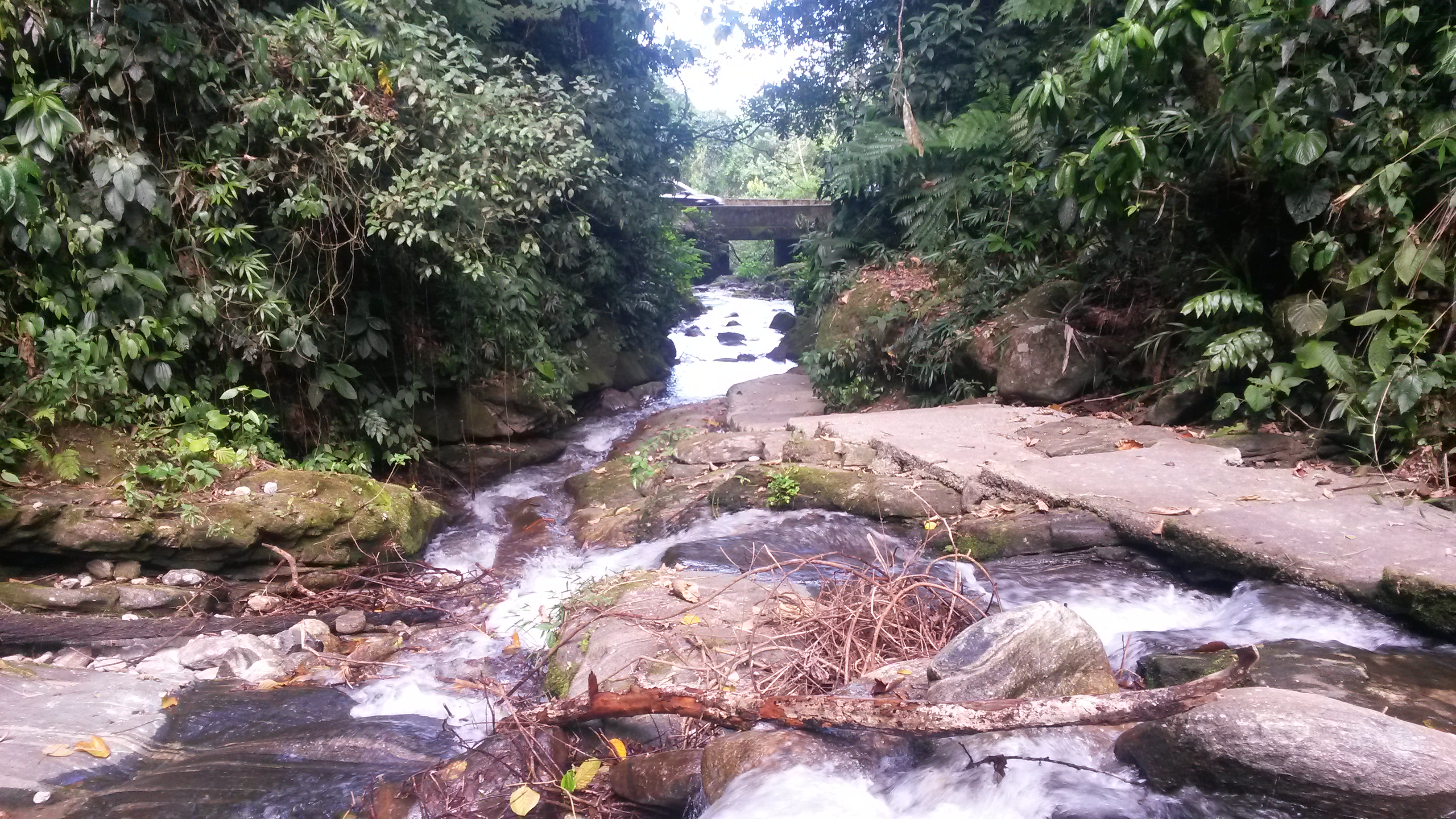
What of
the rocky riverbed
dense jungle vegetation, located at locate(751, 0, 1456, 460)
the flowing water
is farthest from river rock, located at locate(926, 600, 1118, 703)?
dense jungle vegetation, located at locate(751, 0, 1456, 460)

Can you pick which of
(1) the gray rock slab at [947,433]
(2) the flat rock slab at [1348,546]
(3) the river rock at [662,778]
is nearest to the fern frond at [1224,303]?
(1) the gray rock slab at [947,433]

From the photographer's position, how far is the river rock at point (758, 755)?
2598 mm

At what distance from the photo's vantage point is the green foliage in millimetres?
5449

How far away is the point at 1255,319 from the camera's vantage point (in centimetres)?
540

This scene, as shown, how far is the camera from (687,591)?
397 centimetres

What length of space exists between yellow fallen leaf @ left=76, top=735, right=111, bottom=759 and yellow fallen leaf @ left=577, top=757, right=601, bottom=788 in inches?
72.6

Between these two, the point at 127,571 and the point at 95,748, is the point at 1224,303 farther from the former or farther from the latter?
the point at 127,571

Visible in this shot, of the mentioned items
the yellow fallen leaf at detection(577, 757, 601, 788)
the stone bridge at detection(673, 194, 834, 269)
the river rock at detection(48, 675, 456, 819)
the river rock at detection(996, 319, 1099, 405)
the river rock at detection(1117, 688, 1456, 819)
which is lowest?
the river rock at detection(48, 675, 456, 819)

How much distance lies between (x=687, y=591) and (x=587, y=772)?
3.77 feet

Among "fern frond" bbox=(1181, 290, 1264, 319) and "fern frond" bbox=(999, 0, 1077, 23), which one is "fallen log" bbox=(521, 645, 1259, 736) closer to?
"fern frond" bbox=(1181, 290, 1264, 319)

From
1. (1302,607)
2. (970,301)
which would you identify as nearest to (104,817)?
(1302,607)

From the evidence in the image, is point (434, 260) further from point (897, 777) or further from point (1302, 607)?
point (1302, 607)

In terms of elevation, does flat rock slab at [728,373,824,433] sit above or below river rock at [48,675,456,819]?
above

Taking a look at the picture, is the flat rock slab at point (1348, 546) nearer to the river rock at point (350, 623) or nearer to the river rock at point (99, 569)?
the river rock at point (350, 623)
